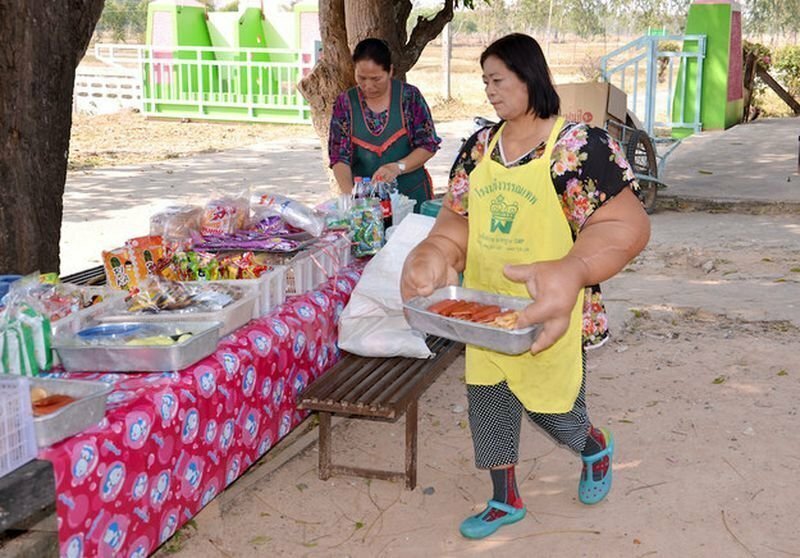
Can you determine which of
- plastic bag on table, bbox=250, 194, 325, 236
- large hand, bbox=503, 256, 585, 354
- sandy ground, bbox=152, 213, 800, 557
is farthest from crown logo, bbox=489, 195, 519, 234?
plastic bag on table, bbox=250, 194, 325, 236

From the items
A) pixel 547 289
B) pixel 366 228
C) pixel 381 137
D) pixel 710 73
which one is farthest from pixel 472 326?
pixel 710 73

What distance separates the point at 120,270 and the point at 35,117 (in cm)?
87

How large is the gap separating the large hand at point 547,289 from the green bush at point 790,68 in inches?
897

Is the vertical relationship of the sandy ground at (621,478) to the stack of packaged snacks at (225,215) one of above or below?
below

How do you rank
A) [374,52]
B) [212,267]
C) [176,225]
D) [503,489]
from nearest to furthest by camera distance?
[503,489], [212,267], [176,225], [374,52]

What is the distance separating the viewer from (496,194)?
3072 millimetres

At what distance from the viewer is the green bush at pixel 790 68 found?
2288 cm

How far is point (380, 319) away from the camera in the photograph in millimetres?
4117

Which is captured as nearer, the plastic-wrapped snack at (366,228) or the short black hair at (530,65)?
the short black hair at (530,65)

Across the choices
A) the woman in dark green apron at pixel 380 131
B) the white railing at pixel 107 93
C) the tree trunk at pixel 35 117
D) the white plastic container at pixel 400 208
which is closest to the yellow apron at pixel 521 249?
the white plastic container at pixel 400 208

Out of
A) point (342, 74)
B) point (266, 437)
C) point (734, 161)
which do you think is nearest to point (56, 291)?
point (266, 437)

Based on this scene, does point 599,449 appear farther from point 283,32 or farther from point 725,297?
point 283,32

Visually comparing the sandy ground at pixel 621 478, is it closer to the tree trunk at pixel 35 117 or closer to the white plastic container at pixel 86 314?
the white plastic container at pixel 86 314

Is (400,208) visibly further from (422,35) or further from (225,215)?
(422,35)
